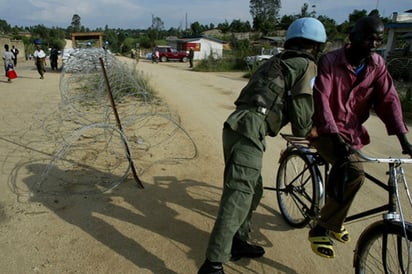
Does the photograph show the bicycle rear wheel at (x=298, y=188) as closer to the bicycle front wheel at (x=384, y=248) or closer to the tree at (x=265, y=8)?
the bicycle front wheel at (x=384, y=248)

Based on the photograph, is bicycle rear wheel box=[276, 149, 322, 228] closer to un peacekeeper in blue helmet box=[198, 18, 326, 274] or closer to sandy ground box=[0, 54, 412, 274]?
sandy ground box=[0, 54, 412, 274]

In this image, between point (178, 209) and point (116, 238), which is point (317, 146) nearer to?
point (178, 209)

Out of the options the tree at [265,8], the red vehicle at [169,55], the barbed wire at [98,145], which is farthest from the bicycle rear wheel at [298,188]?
the tree at [265,8]

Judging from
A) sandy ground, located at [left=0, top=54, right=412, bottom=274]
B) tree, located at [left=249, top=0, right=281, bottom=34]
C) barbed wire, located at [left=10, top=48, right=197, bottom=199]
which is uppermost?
tree, located at [left=249, top=0, right=281, bottom=34]

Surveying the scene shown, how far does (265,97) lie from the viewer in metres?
2.26

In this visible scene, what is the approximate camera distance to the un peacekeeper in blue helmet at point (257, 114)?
227 cm

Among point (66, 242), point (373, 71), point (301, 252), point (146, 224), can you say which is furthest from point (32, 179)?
point (373, 71)

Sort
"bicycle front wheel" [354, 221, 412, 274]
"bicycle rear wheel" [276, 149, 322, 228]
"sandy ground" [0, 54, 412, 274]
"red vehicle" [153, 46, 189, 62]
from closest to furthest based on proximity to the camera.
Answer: "bicycle front wheel" [354, 221, 412, 274]
"sandy ground" [0, 54, 412, 274]
"bicycle rear wheel" [276, 149, 322, 228]
"red vehicle" [153, 46, 189, 62]

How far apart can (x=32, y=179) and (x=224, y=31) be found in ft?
264

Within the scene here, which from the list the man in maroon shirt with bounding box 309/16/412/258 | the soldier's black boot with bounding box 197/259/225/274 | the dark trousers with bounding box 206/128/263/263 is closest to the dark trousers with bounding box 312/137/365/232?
the man in maroon shirt with bounding box 309/16/412/258

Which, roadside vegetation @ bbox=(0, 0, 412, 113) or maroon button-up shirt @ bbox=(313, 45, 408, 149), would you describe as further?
roadside vegetation @ bbox=(0, 0, 412, 113)

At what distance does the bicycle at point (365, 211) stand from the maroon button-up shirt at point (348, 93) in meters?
0.41

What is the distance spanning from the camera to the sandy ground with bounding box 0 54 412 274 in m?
2.75

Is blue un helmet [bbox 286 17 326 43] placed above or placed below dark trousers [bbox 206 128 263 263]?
above
